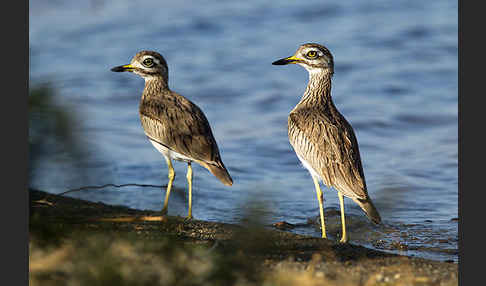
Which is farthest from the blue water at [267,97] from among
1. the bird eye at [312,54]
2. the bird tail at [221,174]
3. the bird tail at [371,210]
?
the bird eye at [312,54]

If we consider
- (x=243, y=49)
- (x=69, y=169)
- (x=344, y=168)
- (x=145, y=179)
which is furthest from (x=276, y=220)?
(x=243, y=49)

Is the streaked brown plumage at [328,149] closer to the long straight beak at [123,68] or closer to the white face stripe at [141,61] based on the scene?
the white face stripe at [141,61]

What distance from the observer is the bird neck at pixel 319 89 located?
7.82 m

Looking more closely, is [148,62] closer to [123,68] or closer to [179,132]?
[123,68]

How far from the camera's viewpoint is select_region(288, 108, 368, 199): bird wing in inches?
271

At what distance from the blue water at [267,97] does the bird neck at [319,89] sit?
3.80 feet

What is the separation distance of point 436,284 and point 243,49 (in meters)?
9.88

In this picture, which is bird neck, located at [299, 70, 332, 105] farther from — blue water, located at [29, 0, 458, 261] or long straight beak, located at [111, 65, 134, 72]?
long straight beak, located at [111, 65, 134, 72]

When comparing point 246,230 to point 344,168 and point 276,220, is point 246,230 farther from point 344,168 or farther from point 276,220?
point 276,220

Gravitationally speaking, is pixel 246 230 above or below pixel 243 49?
below

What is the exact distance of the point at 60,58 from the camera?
14320 millimetres

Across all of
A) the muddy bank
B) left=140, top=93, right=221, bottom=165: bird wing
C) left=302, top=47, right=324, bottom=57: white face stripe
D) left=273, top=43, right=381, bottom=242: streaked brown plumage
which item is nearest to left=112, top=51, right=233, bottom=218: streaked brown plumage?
left=140, top=93, right=221, bottom=165: bird wing

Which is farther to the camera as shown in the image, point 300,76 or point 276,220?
point 300,76

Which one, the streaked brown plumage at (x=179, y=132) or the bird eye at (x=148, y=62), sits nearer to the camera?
the streaked brown plumage at (x=179, y=132)
